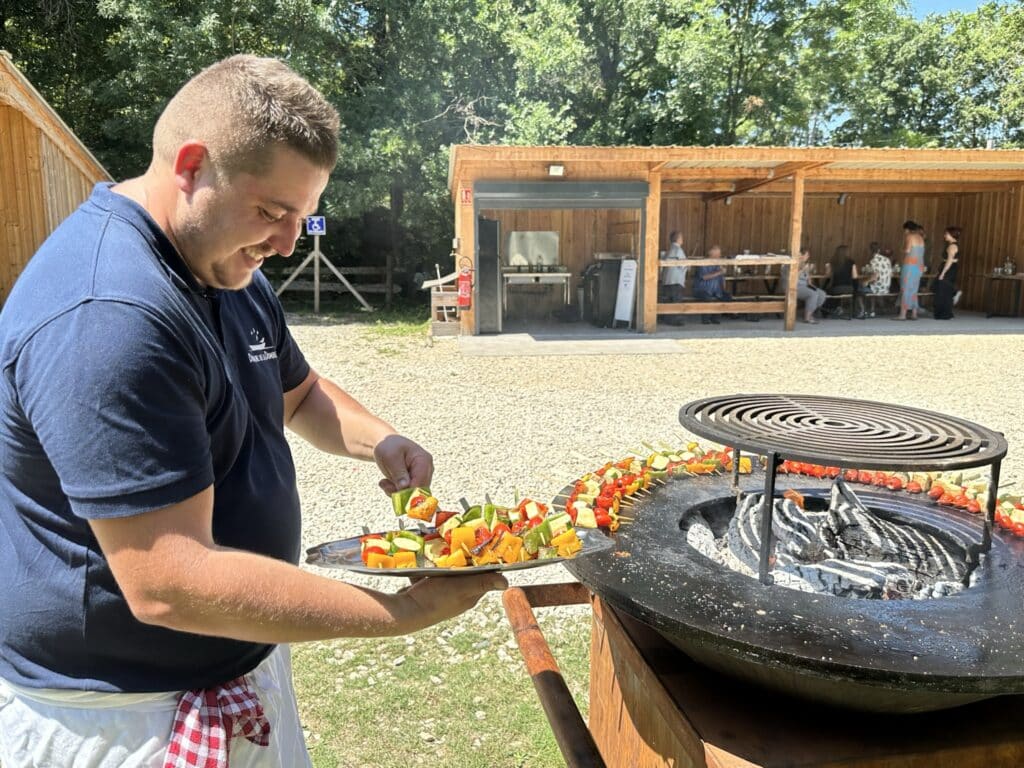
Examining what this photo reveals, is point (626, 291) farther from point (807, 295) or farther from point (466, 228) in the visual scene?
point (807, 295)

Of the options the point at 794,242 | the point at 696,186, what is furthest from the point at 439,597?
the point at 696,186

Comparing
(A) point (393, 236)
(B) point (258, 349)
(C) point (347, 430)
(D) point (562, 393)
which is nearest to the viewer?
(B) point (258, 349)

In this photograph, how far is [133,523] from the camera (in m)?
1.07

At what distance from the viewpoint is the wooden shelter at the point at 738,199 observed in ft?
39.7

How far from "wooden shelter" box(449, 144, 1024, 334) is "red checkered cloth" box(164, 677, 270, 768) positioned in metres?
10.4

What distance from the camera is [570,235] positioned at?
16812 millimetres

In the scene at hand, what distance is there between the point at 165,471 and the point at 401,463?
0.95 m

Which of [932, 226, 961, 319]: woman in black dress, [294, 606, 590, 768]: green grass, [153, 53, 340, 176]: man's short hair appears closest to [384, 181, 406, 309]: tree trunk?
[932, 226, 961, 319]: woman in black dress

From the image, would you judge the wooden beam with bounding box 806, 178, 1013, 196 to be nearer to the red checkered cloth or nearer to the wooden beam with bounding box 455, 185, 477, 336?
the wooden beam with bounding box 455, 185, 477, 336

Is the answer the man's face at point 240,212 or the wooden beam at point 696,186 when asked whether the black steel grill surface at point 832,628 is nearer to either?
the man's face at point 240,212

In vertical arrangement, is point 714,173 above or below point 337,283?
above

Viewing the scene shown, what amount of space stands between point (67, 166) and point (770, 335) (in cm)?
1231

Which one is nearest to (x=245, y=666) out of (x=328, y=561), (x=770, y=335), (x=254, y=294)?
(x=328, y=561)

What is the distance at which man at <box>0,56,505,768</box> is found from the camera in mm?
1062
